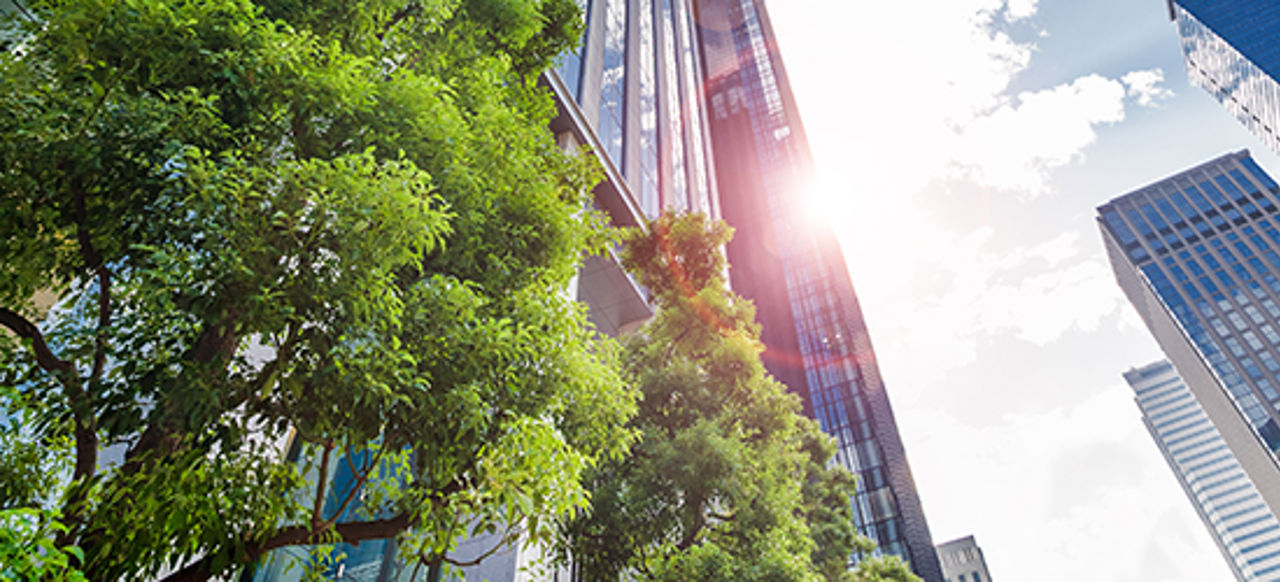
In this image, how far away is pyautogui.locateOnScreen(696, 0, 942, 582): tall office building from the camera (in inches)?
1834

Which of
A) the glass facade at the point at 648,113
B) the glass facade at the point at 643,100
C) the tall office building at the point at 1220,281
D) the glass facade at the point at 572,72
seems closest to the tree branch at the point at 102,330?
the glass facade at the point at 643,100

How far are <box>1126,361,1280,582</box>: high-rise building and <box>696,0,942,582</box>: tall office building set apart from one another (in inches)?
4775

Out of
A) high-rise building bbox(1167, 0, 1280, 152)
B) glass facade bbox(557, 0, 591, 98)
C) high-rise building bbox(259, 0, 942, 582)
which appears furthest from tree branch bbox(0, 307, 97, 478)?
high-rise building bbox(1167, 0, 1280, 152)

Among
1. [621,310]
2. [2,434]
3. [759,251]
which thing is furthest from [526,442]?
[759,251]

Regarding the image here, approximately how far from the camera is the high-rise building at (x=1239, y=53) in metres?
76.1

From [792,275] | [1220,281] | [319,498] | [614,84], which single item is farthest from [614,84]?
[1220,281]

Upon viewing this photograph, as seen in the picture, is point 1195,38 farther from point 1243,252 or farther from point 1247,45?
point 1243,252

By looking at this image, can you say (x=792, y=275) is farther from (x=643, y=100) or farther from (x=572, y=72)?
(x=572, y=72)

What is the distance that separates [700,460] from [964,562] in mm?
87411

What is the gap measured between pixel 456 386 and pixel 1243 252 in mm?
129545

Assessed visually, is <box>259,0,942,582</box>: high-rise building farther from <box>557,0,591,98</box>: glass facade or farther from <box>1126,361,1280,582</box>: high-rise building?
<box>1126,361,1280,582</box>: high-rise building

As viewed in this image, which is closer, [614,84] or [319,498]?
[319,498]

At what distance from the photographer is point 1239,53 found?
7969 centimetres

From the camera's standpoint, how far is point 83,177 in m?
3.46
